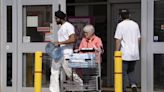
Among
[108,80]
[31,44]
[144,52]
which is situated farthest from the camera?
[108,80]

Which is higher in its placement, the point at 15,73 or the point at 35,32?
the point at 35,32

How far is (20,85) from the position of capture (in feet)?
32.5

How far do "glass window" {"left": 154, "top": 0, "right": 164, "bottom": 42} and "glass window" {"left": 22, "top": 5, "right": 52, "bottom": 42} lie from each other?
2.42 m

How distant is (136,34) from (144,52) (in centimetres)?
62

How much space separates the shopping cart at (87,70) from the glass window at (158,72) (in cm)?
184

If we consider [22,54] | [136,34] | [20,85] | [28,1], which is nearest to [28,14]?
[28,1]

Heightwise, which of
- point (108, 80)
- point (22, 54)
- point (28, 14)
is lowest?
point (108, 80)

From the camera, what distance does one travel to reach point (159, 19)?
922 cm

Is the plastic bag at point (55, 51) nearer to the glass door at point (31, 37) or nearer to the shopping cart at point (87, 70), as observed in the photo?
the shopping cart at point (87, 70)

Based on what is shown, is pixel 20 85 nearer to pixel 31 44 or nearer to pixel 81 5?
pixel 31 44

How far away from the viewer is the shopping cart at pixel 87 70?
25.5 ft

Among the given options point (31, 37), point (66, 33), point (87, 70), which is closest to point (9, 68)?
point (31, 37)

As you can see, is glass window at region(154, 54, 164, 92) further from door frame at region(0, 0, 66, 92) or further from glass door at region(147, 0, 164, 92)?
door frame at region(0, 0, 66, 92)

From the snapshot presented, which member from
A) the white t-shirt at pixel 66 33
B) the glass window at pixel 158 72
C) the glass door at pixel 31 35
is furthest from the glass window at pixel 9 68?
the glass window at pixel 158 72
